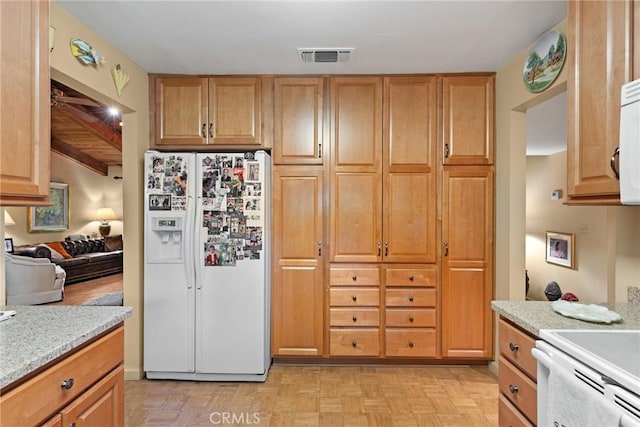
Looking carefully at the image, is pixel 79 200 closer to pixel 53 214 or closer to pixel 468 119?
pixel 53 214

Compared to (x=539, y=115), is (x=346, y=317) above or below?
below

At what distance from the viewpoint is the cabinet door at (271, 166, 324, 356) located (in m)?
2.95

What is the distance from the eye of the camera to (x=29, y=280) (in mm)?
5102

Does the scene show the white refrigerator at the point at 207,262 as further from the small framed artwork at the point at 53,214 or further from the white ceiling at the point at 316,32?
the small framed artwork at the point at 53,214

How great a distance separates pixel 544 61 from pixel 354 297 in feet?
Answer: 7.05

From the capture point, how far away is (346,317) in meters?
2.94

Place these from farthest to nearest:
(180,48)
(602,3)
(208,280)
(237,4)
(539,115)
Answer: (539,115)
(208,280)
(180,48)
(237,4)
(602,3)

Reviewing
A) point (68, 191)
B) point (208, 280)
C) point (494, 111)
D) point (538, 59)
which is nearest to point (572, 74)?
point (538, 59)

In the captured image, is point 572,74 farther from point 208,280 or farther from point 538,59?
point 208,280

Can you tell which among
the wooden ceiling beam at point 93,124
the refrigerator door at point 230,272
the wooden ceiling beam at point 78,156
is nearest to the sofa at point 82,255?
the wooden ceiling beam at point 78,156

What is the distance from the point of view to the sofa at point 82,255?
6.32m

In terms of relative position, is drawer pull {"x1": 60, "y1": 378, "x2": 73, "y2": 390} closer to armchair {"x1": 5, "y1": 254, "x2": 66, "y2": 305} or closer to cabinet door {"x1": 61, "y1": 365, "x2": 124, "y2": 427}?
cabinet door {"x1": 61, "y1": 365, "x2": 124, "y2": 427}

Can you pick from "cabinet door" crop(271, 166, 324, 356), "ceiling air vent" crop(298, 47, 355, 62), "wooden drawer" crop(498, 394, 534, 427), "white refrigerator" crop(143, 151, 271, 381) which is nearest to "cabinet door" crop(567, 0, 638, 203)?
"wooden drawer" crop(498, 394, 534, 427)

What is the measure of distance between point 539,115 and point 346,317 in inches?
119
